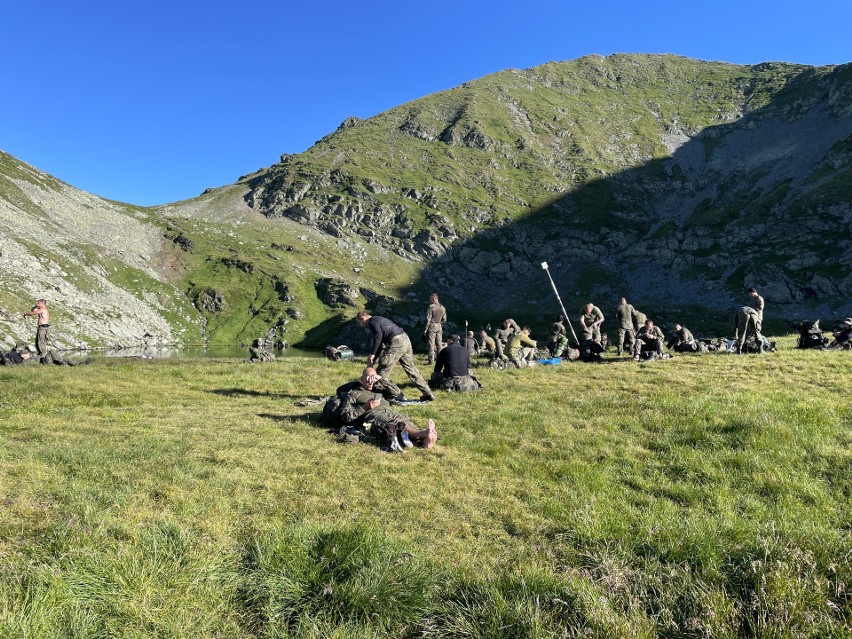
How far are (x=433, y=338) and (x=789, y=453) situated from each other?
63.5 ft

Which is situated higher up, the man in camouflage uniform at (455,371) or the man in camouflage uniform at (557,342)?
the man in camouflage uniform at (557,342)

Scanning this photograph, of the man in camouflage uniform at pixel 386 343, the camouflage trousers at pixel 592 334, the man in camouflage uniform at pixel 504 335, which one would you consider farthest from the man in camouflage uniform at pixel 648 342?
the man in camouflage uniform at pixel 386 343

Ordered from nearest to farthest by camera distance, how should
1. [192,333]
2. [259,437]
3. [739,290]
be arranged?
1. [259,437]
2. [739,290]
3. [192,333]

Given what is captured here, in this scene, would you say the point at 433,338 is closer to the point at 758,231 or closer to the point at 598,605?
the point at 598,605

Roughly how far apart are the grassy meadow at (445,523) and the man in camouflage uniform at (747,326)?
12.9 metres

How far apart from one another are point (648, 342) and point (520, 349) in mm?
8168

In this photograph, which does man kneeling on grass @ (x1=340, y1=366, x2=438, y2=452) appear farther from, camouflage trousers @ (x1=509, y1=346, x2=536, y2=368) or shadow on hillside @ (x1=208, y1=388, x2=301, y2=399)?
camouflage trousers @ (x1=509, y1=346, x2=536, y2=368)

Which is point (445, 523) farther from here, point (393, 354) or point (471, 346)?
point (471, 346)

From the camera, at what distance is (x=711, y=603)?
3.96 metres

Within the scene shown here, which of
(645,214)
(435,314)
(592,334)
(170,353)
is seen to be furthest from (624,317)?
(645,214)

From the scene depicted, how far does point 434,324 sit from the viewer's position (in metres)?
26.0

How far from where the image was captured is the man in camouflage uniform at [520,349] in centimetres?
2533

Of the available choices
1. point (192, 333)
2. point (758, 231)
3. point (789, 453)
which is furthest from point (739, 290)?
point (192, 333)

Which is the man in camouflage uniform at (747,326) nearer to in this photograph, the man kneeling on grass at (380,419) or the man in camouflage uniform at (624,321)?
the man in camouflage uniform at (624,321)
